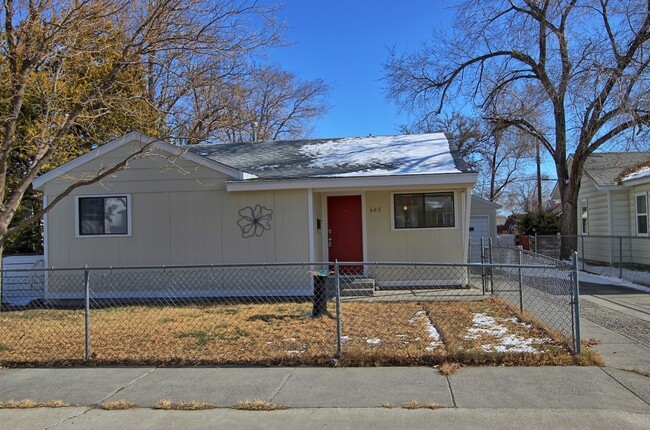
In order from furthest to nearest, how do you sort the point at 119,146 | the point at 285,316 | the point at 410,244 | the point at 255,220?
1. the point at 410,244
2. the point at 119,146
3. the point at 255,220
4. the point at 285,316

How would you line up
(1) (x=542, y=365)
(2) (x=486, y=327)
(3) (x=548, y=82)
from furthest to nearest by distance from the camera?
1. (3) (x=548, y=82)
2. (2) (x=486, y=327)
3. (1) (x=542, y=365)

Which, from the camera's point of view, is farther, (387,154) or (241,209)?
(387,154)

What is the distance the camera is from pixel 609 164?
20.0 m

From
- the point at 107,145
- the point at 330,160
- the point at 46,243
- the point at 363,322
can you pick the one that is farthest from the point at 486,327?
the point at 46,243

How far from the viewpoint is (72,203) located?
11.6 meters

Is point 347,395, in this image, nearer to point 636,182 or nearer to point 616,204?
point 636,182

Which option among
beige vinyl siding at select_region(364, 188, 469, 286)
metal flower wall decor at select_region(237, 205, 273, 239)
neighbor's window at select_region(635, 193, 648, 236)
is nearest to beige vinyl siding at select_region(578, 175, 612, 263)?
neighbor's window at select_region(635, 193, 648, 236)

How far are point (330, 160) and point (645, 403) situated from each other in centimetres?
900

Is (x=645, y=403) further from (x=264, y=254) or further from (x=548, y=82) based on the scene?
(x=548, y=82)

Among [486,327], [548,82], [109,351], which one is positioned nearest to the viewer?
[109,351]

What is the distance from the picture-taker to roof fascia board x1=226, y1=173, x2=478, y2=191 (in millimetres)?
10875

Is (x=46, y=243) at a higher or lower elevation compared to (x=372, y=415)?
higher

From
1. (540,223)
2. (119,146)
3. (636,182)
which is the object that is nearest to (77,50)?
(119,146)

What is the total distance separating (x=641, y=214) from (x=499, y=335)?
42.0 ft
